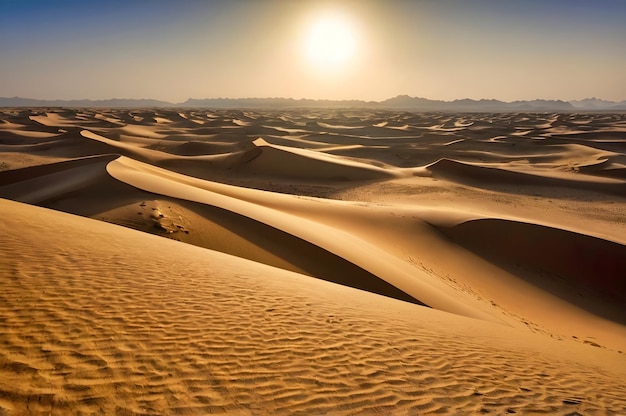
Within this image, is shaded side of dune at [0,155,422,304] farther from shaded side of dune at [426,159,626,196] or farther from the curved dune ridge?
shaded side of dune at [426,159,626,196]

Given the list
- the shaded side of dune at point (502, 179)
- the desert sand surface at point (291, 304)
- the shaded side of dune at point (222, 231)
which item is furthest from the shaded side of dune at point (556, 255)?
the shaded side of dune at point (502, 179)

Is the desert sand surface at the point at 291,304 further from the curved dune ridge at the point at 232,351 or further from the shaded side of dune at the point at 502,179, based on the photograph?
the shaded side of dune at the point at 502,179

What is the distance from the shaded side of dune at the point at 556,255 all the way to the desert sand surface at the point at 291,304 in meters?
0.05

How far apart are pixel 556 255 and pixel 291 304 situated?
10.1 meters

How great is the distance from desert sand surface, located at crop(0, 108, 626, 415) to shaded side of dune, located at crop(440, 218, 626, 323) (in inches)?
2.0

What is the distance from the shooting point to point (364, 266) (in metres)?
8.62

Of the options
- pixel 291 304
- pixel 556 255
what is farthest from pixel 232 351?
pixel 556 255

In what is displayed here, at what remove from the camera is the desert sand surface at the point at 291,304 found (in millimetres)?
3039

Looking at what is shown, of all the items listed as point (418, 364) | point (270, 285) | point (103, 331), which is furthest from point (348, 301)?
point (103, 331)

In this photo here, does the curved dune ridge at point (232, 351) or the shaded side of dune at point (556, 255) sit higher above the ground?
the curved dune ridge at point (232, 351)

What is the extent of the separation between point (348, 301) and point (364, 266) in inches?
110

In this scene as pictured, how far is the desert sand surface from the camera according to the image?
304 centimetres

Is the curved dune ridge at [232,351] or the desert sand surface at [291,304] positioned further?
the desert sand surface at [291,304]

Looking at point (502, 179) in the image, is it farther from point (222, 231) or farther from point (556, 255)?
point (222, 231)
